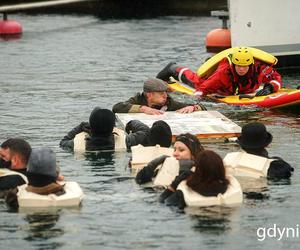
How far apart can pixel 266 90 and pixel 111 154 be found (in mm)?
4867

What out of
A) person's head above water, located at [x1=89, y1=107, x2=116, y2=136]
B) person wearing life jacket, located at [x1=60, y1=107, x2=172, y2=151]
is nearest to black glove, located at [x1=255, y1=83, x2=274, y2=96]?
person wearing life jacket, located at [x1=60, y1=107, x2=172, y2=151]

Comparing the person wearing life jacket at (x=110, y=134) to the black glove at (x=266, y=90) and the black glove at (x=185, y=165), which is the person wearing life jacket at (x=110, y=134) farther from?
the black glove at (x=266, y=90)

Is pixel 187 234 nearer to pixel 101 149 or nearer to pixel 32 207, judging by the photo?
pixel 32 207

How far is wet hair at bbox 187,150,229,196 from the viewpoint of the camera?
11.1m

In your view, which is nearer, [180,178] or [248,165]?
[180,178]

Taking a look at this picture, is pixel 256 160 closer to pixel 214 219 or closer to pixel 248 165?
pixel 248 165

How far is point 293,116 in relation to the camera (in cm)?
1766

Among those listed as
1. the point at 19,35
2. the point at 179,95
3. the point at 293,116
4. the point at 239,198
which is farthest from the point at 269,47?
the point at 239,198

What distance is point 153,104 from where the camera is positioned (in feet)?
53.6

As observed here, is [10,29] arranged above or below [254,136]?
below

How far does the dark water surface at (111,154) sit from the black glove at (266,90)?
1.43ft

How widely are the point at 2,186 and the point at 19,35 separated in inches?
800

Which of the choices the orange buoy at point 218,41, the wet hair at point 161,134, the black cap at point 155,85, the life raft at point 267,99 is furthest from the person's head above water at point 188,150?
the orange buoy at point 218,41

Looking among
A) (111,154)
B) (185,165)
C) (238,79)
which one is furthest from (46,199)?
(238,79)
